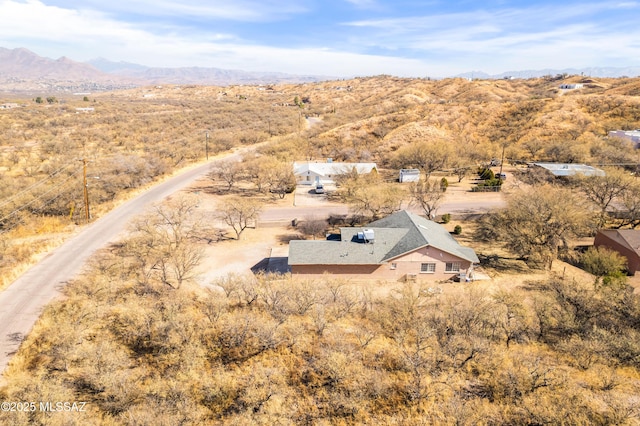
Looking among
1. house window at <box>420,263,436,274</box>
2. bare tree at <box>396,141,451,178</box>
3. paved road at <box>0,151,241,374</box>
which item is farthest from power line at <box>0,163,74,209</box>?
bare tree at <box>396,141,451,178</box>

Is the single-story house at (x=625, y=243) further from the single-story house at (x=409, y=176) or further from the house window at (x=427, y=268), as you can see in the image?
the single-story house at (x=409, y=176)

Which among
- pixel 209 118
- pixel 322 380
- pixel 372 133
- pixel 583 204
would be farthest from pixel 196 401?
pixel 209 118

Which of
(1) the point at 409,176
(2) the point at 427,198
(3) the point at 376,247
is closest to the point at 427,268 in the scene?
(3) the point at 376,247

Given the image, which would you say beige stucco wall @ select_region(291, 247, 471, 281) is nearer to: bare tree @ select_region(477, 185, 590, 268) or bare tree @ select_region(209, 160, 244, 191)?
bare tree @ select_region(477, 185, 590, 268)

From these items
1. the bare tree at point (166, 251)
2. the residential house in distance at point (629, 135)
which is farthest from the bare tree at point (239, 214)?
the residential house in distance at point (629, 135)

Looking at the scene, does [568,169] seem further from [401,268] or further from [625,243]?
[401,268]

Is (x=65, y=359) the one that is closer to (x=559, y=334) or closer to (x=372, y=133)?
(x=559, y=334)

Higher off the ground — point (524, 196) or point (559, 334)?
point (524, 196)
